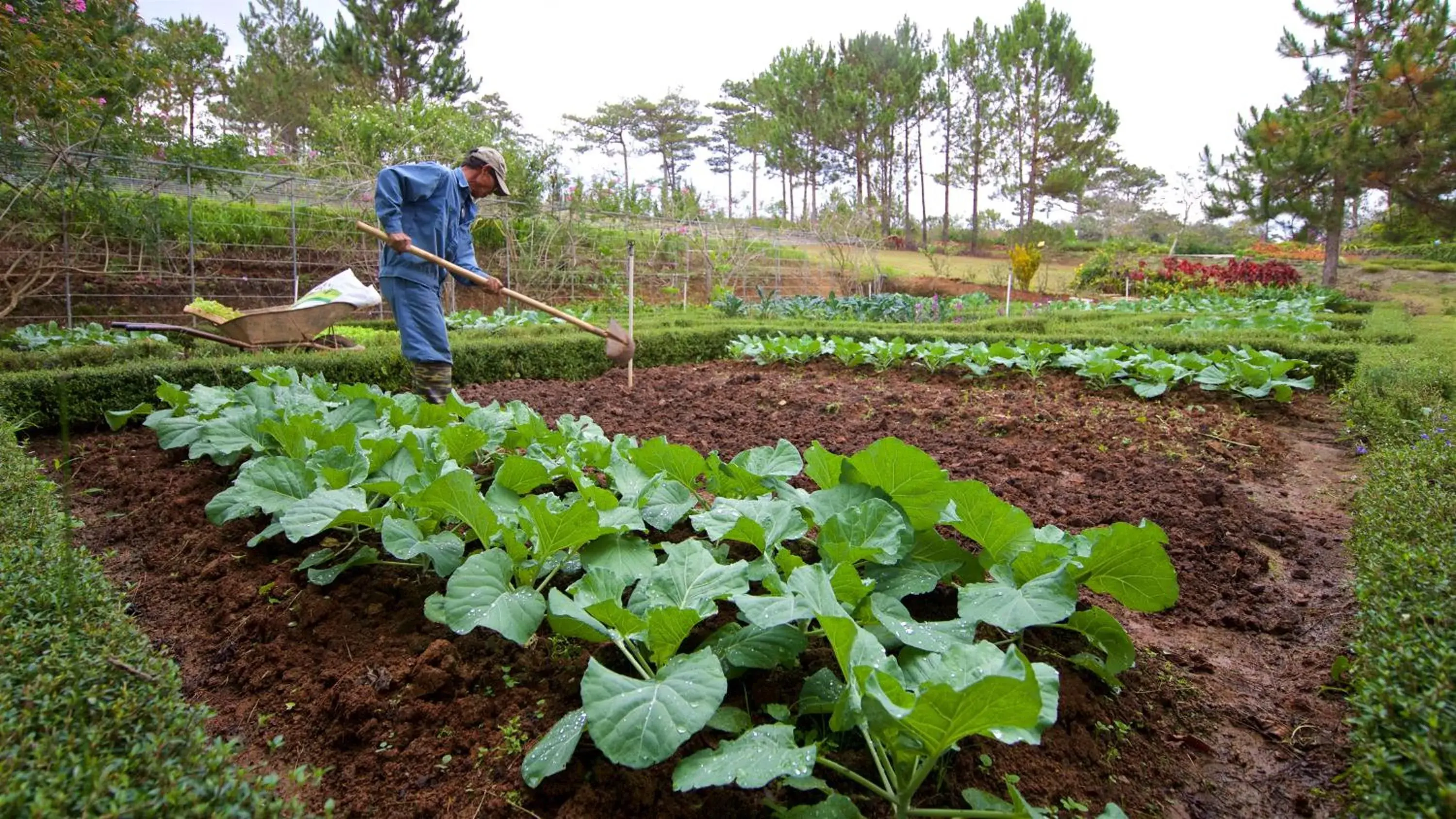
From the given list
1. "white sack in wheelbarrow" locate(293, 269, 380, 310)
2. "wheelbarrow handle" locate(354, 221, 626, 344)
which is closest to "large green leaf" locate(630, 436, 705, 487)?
"wheelbarrow handle" locate(354, 221, 626, 344)

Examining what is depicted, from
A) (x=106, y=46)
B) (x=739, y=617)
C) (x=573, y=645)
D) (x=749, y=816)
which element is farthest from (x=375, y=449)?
(x=106, y=46)

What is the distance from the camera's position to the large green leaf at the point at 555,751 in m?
1.19

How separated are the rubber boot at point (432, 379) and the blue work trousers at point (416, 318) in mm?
51

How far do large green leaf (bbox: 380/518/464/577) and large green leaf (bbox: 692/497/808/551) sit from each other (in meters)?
0.58

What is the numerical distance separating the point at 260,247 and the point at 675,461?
1249 cm

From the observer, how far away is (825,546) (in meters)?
1.61

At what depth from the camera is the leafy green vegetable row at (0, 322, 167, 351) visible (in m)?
6.53

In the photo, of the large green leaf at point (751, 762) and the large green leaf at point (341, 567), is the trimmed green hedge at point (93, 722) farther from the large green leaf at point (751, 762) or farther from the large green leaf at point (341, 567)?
the large green leaf at point (751, 762)

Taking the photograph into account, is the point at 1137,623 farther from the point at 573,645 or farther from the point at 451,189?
the point at 451,189

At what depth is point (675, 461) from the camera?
2.13m

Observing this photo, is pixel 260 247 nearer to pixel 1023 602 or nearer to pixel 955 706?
pixel 1023 602

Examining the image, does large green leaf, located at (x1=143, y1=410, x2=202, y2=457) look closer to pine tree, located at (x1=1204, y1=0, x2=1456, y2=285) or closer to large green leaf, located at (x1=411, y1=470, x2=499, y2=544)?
large green leaf, located at (x1=411, y1=470, x2=499, y2=544)

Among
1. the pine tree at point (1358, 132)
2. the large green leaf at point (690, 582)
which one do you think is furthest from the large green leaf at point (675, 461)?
the pine tree at point (1358, 132)

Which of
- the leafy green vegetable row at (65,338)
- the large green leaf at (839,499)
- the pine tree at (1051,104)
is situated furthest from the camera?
the pine tree at (1051,104)
